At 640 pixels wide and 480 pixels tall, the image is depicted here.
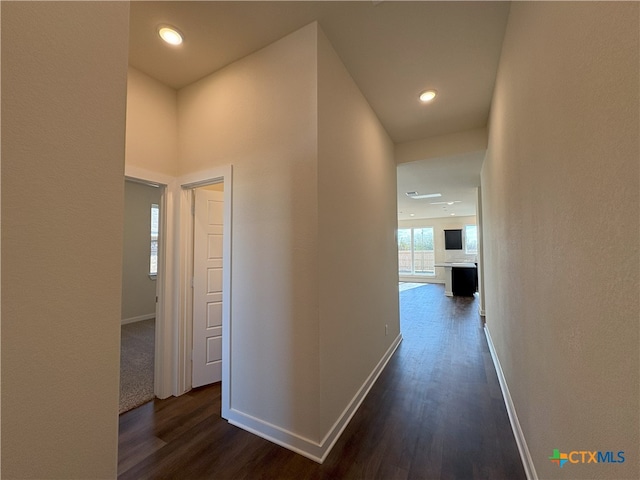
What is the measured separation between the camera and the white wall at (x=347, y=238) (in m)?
1.81

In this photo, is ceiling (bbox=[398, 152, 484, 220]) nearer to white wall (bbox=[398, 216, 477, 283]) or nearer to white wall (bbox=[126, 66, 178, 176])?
white wall (bbox=[398, 216, 477, 283])

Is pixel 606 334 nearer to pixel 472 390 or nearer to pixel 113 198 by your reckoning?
pixel 113 198

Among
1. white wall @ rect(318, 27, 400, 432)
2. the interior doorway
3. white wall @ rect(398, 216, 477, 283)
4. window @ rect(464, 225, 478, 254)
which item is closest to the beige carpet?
the interior doorway

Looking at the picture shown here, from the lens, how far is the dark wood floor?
1.60 metres

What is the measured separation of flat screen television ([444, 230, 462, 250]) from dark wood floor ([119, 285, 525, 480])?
8.32 metres

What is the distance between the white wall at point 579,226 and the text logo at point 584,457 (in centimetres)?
2

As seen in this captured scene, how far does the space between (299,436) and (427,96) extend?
10.7ft

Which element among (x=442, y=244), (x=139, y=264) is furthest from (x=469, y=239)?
(x=139, y=264)

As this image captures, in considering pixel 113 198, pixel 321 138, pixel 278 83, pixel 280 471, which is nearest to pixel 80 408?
pixel 113 198

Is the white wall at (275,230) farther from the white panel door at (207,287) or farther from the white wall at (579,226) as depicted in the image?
the white wall at (579,226)

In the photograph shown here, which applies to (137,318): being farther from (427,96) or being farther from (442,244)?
(442,244)

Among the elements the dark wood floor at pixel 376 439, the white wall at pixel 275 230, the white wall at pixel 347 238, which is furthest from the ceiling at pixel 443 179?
the dark wood floor at pixel 376 439

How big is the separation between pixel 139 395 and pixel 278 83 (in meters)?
3.10

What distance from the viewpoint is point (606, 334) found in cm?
72
